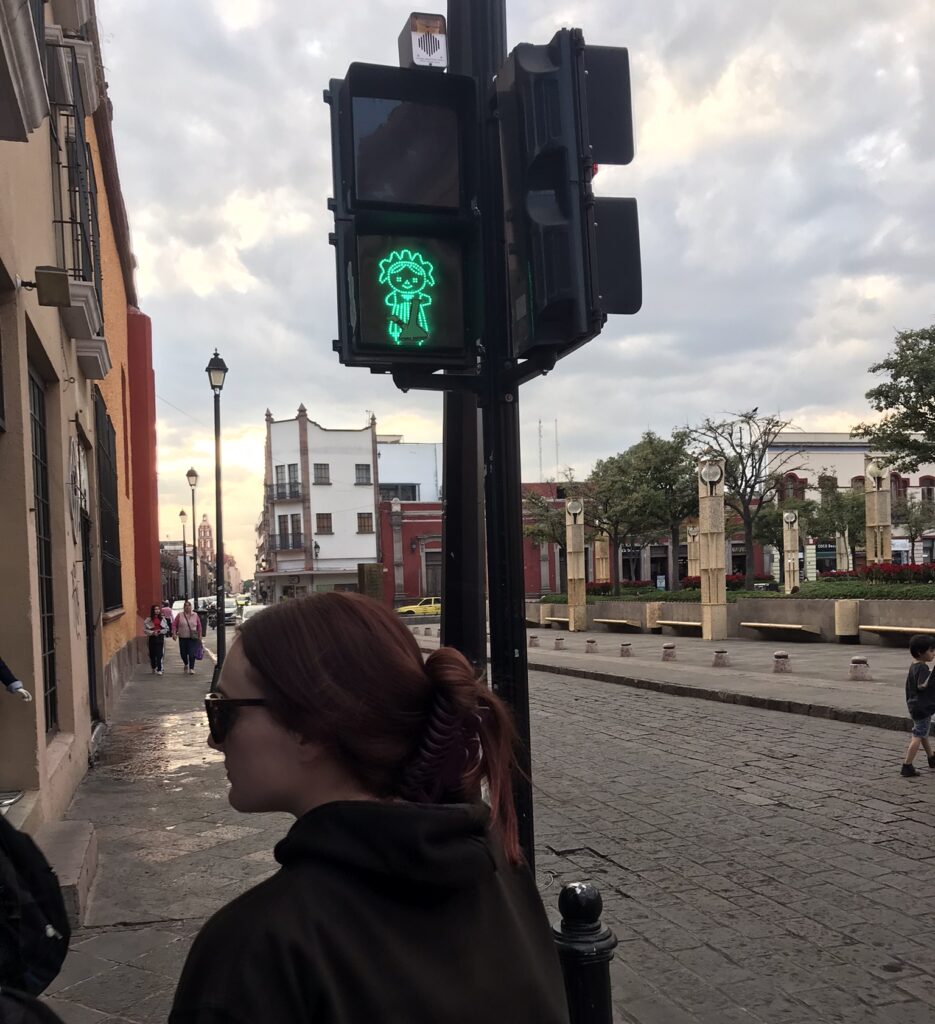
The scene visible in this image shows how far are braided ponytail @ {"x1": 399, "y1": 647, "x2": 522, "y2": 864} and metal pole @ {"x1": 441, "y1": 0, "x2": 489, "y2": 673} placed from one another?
2213mm

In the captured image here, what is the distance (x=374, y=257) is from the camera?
10.3ft

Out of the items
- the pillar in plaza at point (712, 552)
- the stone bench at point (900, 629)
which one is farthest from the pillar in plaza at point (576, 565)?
the stone bench at point (900, 629)

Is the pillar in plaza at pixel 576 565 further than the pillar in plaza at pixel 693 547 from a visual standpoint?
No

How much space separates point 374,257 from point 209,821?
5.54 meters

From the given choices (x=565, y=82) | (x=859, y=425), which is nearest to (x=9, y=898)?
(x=565, y=82)

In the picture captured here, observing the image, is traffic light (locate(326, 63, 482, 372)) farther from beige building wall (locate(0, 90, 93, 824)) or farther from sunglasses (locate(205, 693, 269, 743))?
beige building wall (locate(0, 90, 93, 824))

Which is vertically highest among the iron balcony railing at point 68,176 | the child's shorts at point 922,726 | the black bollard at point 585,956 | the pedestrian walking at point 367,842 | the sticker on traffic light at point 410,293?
the iron balcony railing at point 68,176

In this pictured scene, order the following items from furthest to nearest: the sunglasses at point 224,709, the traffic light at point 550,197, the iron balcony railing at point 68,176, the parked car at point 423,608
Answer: the parked car at point 423,608 → the iron balcony railing at point 68,176 → the traffic light at point 550,197 → the sunglasses at point 224,709

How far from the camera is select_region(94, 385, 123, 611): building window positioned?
1345cm

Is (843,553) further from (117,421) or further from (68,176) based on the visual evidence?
(68,176)

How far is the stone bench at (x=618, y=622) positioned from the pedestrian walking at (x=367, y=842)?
1179 inches

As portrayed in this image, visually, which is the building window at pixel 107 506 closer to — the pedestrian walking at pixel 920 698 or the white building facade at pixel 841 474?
the pedestrian walking at pixel 920 698

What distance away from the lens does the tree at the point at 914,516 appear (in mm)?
55812

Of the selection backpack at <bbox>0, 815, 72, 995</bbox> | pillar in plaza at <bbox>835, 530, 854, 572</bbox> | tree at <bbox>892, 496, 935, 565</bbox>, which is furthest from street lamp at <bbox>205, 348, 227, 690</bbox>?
tree at <bbox>892, 496, 935, 565</bbox>
